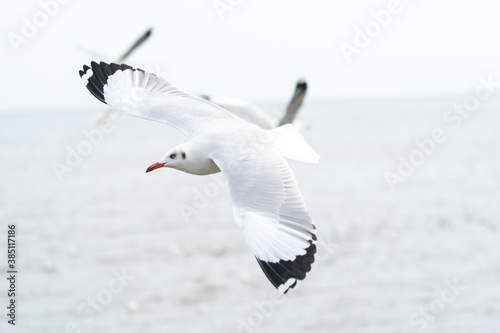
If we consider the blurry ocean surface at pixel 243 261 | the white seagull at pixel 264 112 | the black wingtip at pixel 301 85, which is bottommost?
the blurry ocean surface at pixel 243 261

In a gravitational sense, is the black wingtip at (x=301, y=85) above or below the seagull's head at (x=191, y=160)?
above

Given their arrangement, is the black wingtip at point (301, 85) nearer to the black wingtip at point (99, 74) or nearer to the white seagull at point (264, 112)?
the white seagull at point (264, 112)

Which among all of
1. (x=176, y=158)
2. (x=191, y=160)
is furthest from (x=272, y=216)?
(x=176, y=158)

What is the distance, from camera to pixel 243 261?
1290 centimetres

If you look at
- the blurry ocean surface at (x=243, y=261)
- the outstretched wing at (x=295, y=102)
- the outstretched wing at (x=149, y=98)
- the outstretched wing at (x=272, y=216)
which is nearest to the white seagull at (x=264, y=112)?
the outstretched wing at (x=295, y=102)

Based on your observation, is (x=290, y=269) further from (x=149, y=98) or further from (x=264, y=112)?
(x=264, y=112)

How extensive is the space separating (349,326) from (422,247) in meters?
4.35

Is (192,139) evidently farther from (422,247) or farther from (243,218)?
(422,247)

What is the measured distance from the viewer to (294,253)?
371 cm

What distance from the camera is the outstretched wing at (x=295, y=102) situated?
5809 mm

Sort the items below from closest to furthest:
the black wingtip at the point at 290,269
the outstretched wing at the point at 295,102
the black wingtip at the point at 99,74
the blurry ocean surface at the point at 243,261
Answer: the black wingtip at the point at 290,269, the black wingtip at the point at 99,74, the outstretched wing at the point at 295,102, the blurry ocean surface at the point at 243,261

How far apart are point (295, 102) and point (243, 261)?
7407mm

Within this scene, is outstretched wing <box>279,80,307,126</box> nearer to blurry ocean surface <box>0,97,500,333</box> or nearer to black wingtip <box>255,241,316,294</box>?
black wingtip <box>255,241,316,294</box>

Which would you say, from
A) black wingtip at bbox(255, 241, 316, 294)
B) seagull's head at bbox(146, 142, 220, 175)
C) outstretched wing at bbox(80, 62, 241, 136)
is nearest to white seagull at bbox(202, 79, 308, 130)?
outstretched wing at bbox(80, 62, 241, 136)
